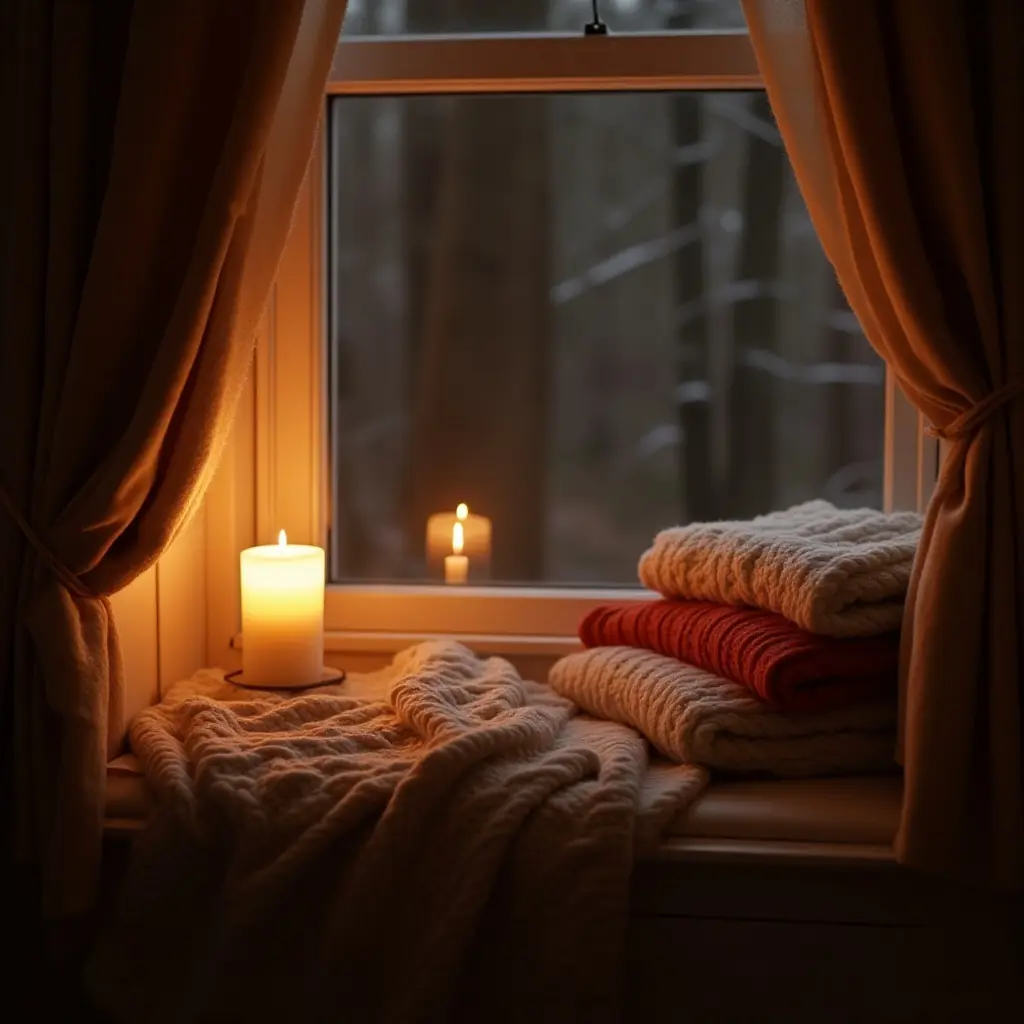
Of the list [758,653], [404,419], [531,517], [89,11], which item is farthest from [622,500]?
[89,11]

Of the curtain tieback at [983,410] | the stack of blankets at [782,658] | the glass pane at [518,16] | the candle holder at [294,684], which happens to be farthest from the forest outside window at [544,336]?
the curtain tieback at [983,410]

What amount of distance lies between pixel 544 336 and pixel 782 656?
69 cm

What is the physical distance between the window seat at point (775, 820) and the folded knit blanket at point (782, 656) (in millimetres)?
99

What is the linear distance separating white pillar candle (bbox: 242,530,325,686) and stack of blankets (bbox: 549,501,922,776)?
380mm

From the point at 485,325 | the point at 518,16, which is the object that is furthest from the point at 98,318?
the point at 518,16

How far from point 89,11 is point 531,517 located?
89 centimetres

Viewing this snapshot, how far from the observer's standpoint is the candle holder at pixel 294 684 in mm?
1599

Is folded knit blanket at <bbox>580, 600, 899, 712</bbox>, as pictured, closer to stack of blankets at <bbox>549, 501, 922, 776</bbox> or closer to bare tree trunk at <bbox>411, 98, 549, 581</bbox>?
stack of blankets at <bbox>549, 501, 922, 776</bbox>

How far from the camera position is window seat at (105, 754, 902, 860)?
1310 millimetres

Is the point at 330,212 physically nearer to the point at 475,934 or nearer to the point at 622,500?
the point at 622,500

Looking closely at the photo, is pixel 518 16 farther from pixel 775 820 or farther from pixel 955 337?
pixel 775 820

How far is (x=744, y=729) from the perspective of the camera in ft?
4.60

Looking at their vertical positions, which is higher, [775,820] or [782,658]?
[782,658]

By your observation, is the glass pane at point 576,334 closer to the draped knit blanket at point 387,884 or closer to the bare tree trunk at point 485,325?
the bare tree trunk at point 485,325
